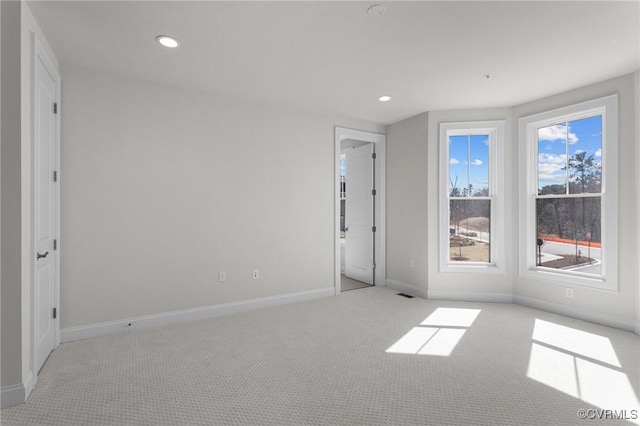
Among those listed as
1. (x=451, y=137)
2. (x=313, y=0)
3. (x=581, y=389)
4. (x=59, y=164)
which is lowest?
(x=581, y=389)

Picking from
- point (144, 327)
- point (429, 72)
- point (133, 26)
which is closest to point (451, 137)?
point (429, 72)

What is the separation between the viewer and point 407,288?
4.92m

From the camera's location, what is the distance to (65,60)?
298 centimetres

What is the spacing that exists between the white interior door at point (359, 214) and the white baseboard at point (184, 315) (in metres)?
1.16

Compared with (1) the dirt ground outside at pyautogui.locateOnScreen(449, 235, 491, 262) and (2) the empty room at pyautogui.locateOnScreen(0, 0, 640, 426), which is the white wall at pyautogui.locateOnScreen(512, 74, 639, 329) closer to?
(2) the empty room at pyautogui.locateOnScreen(0, 0, 640, 426)

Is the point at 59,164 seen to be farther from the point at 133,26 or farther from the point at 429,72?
the point at 429,72

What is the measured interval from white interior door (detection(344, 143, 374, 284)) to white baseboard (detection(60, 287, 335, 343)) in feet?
3.80

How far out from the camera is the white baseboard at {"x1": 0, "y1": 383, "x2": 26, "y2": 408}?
6.64 ft

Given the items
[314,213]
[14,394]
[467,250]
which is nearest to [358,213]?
[314,213]

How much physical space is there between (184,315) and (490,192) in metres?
4.32

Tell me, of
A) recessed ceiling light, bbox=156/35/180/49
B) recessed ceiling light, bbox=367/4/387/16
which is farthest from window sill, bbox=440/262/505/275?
recessed ceiling light, bbox=156/35/180/49

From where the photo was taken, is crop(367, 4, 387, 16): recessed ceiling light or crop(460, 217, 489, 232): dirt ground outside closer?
crop(367, 4, 387, 16): recessed ceiling light

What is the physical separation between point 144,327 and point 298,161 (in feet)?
8.94

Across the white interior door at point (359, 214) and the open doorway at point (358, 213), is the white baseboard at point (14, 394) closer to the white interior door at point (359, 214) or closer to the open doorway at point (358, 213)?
the open doorway at point (358, 213)
